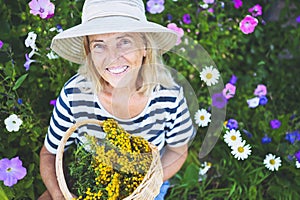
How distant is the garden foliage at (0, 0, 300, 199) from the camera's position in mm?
1653

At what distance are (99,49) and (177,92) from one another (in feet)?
1.11

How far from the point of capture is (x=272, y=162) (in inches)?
69.2

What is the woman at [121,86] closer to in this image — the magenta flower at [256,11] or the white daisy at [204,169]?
the white daisy at [204,169]

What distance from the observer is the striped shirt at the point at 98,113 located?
4.96 feet

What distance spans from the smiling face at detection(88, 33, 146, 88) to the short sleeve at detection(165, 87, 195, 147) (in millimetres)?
260

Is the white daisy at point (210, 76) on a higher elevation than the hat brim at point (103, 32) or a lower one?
lower

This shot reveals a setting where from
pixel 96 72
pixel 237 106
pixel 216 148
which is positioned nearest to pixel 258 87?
pixel 237 106

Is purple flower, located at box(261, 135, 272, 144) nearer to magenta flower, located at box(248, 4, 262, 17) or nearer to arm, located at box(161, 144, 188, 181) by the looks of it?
arm, located at box(161, 144, 188, 181)

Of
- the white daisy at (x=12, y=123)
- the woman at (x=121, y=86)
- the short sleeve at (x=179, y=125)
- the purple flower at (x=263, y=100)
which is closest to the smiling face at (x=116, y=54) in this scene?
the woman at (x=121, y=86)

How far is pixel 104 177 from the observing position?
129cm

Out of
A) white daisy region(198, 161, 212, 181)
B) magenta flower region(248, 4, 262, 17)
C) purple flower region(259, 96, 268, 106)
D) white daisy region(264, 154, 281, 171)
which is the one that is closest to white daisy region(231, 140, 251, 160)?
white daisy region(264, 154, 281, 171)

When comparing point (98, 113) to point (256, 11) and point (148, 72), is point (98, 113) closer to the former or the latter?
point (148, 72)

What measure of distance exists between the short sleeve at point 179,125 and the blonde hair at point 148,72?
76mm

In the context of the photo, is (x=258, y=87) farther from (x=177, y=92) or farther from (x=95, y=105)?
(x=95, y=105)
